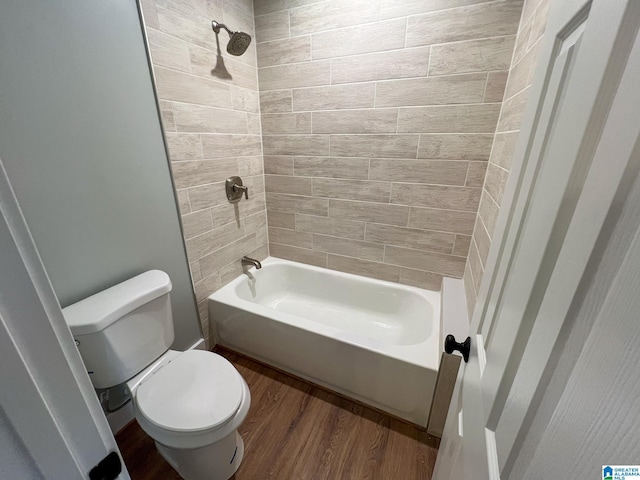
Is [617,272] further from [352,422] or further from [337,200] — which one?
[337,200]

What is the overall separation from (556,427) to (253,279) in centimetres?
200

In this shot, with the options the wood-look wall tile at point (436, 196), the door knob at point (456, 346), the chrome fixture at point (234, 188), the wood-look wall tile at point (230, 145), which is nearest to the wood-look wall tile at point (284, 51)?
the wood-look wall tile at point (230, 145)

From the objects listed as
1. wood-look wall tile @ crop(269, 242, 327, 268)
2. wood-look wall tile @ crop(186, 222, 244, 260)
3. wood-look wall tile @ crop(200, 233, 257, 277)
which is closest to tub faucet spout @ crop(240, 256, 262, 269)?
wood-look wall tile @ crop(200, 233, 257, 277)

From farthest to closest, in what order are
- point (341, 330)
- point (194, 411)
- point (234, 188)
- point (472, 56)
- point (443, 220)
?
point (234, 188) → point (443, 220) → point (341, 330) → point (472, 56) → point (194, 411)

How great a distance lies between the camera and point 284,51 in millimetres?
1739

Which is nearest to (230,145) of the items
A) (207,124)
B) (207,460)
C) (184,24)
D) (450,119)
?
(207,124)

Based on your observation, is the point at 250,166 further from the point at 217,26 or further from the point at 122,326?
the point at 122,326

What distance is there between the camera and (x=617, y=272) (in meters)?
0.22

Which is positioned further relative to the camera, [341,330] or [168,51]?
[341,330]

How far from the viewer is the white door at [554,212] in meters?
0.25

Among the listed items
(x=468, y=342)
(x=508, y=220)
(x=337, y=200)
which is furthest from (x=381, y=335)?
(x=508, y=220)

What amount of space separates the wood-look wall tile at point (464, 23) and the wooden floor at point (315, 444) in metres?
2.07

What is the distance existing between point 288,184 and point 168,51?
3.38 feet

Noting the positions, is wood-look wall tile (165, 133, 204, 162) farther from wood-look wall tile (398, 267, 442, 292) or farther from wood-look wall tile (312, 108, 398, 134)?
wood-look wall tile (398, 267, 442, 292)
